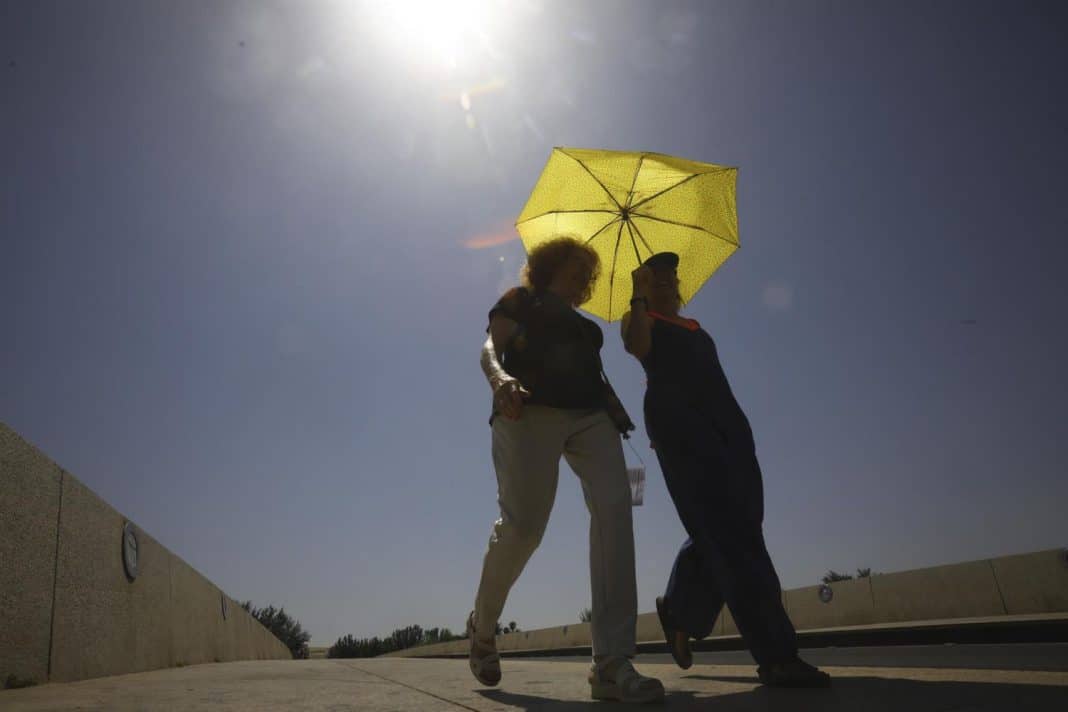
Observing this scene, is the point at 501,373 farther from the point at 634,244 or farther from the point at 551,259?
the point at 634,244

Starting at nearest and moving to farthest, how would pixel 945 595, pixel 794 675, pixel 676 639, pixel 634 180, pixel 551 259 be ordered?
1. pixel 794 675
2. pixel 676 639
3. pixel 551 259
4. pixel 634 180
5. pixel 945 595

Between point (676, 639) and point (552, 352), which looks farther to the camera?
point (676, 639)

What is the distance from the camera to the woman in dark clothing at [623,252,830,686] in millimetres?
2902

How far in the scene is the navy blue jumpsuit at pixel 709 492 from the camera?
295cm

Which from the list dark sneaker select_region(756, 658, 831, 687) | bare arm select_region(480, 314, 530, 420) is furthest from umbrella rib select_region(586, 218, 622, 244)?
dark sneaker select_region(756, 658, 831, 687)

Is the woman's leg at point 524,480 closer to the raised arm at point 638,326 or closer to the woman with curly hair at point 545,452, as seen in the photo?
the woman with curly hair at point 545,452

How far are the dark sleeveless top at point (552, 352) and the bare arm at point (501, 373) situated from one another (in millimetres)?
42

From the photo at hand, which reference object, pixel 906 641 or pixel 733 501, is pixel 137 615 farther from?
pixel 906 641

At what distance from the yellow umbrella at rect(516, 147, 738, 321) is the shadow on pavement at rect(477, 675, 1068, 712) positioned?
2461 mm

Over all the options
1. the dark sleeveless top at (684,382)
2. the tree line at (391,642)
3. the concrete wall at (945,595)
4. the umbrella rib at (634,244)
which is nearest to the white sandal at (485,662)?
the dark sleeveless top at (684,382)

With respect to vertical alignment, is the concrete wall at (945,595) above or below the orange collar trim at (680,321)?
below

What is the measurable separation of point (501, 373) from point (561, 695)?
4.45 ft

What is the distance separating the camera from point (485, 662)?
3.33 m

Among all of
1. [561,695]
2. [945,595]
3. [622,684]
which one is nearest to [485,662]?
[561,695]
